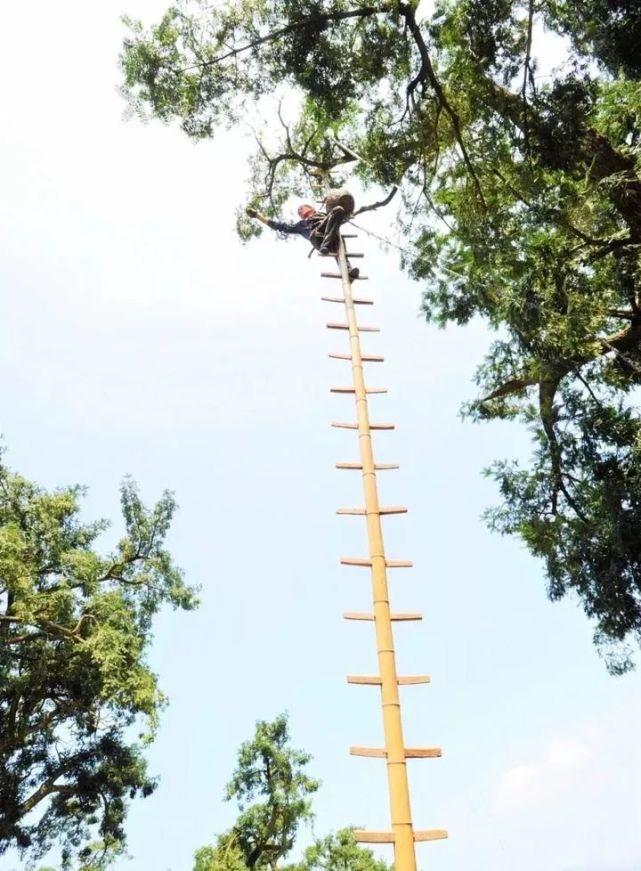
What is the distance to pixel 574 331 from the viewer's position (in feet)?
19.7

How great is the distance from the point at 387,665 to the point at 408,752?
1.37 feet

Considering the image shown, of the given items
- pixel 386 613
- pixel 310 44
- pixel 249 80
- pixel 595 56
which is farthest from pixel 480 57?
pixel 386 613

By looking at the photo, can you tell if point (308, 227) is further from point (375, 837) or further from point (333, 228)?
point (375, 837)

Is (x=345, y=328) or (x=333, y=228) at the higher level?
(x=333, y=228)

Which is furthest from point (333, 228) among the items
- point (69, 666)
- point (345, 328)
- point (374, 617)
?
point (69, 666)

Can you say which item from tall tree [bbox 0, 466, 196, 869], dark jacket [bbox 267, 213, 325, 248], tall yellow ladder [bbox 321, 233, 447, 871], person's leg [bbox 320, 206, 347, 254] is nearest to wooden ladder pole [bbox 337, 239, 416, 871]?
tall yellow ladder [bbox 321, 233, 447, 871]

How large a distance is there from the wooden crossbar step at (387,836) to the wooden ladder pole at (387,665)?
1.3 inches

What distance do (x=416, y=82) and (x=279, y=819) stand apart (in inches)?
523

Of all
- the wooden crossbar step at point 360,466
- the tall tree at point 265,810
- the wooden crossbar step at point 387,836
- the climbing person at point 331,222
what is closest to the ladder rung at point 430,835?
the wooden crossbar step at point 387,836

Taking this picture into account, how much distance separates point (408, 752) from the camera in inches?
127

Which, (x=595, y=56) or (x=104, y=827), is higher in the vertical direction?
(x=595, y=56)

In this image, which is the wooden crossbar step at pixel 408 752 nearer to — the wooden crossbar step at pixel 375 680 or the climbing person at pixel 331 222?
the wooden crossbar step at pixel 375 680

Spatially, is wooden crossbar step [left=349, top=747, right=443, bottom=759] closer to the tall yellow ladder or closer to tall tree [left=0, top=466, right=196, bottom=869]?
the tall yellow ladder

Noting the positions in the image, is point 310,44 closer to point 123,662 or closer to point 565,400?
point 565,400
